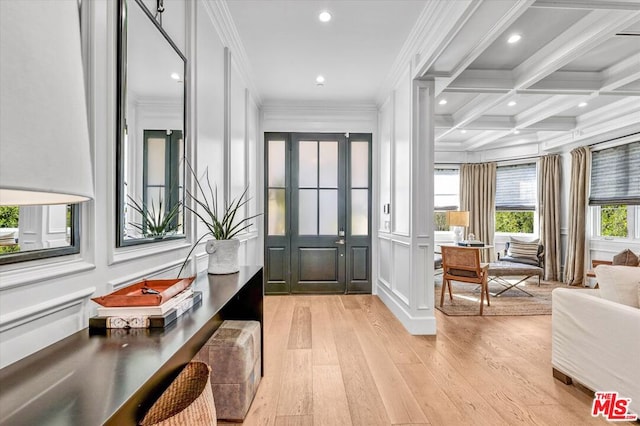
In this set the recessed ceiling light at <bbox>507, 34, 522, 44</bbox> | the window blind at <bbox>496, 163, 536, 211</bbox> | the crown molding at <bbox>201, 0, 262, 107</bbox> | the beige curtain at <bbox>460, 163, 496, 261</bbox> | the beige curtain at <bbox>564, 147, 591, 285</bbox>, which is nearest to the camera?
the crown molding at <bbox>201, 0, 262, 107</bbox>

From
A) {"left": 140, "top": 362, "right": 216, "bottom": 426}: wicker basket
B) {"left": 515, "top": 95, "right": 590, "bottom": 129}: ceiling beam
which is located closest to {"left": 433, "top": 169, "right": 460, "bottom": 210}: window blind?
{"left": 515, "top": 95, "right": 590, "bottom": 129}: ceiling beam

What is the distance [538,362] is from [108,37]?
3.44 metres

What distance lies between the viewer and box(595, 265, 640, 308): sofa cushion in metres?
2.00

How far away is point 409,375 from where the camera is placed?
2.37 m

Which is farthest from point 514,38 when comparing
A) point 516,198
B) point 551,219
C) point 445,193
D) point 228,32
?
point 516,198

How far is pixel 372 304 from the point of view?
13.9 feet

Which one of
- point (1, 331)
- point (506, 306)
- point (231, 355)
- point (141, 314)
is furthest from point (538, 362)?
point (1, 331)

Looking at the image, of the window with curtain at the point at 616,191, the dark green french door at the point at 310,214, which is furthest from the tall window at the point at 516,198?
the dark green french door at the point at 310,214

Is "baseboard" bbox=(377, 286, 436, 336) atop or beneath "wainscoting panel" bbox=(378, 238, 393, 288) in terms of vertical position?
beneath

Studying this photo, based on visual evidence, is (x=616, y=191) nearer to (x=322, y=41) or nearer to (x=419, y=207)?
(x=419, y=207)

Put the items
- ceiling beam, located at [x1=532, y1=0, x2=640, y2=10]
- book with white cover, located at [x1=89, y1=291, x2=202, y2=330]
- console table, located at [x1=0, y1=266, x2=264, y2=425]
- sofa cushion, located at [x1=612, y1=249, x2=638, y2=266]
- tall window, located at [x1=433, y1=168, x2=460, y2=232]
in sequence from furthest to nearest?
tall window, located at [x1=433, y1=168, x2=460, y2=232]
sofa cushion, located at [x1=612, y1=249, x2=638, y2=266]
ceiling beam, located at [x1=532, y1=0, x2=640, y2=10]
book with white cover, located at [x1=89, y1=291, x2=202, y2=330]
console table, located at [x1=0, y1=266, x2=264, y2=425]

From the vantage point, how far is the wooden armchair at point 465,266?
3.83 meters

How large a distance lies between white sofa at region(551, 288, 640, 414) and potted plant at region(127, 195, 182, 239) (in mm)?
2596

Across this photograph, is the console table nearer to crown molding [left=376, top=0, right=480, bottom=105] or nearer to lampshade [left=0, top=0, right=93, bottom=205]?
lampshade [left=0, top=0, right=93, bottom=205]
